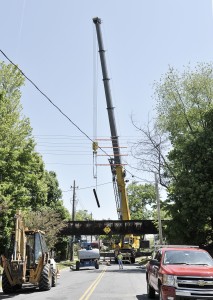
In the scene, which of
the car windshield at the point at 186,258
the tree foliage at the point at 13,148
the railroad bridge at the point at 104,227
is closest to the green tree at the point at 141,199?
the railroad bridge at the point at 104,227

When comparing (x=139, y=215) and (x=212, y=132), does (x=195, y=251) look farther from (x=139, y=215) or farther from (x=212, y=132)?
(x=139, y=215)

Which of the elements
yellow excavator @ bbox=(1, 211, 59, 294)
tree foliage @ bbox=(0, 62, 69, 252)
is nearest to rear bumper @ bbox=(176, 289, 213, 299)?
yellow excavator @ bbox=(1, 211, 59, 294)

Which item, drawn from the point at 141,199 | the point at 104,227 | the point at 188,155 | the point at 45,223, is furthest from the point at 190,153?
the point at 141,199

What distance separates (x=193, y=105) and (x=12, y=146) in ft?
61.0

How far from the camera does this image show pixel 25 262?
1731cm

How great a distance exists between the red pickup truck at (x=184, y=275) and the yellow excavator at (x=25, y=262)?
6.48 m

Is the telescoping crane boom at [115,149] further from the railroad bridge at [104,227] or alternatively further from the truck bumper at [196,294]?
the truck bumper at [196,294]

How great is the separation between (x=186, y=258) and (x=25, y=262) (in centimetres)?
759

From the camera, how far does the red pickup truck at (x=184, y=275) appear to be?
1067 centimetres

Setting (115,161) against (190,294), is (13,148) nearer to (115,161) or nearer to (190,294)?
(115,161)

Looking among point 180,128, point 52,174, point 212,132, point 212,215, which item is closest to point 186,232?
point 212,215

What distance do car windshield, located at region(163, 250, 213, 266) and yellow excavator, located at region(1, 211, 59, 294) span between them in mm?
6823

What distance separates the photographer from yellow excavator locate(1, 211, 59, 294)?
669 inches

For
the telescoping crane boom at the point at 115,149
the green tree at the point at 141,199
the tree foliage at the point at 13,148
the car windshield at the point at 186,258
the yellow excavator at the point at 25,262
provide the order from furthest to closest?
the green tree at the point at 141,199 → the telescoping crane boom at the point at 115,149 → the tree foliage at the point at 13,148 → the yellow excavator at the point at 25,262 → the car windshield at the point at 186,258
